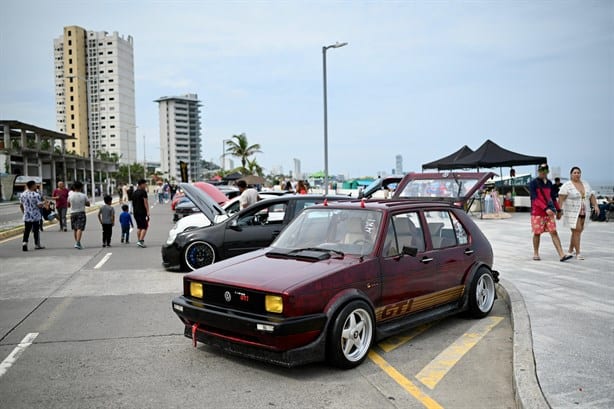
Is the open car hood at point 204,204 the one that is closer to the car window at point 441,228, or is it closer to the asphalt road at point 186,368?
the asphalt road at point 186,368

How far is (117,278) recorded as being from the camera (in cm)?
949

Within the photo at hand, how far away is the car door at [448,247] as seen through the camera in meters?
5.93

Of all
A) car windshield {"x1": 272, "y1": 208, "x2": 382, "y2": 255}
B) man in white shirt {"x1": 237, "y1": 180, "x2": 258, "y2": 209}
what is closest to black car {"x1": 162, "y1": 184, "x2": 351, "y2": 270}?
man in white shirt {"x1": 237, "y1": 180, "x2": 258, "y2": 209}

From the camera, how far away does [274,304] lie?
4.48 meters

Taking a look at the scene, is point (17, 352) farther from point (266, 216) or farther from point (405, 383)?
point (266, 216)

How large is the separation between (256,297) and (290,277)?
343mm

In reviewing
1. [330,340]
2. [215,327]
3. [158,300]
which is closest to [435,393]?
[330,340]

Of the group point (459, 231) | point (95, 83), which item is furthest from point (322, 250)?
point (95, 83)

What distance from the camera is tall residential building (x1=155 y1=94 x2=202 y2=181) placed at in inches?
6718

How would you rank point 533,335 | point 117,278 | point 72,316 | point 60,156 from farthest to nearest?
point 60,156 → point 117,278 → point 72,316 → point 533,335

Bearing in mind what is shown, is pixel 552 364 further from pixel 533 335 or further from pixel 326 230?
pixel 326 230

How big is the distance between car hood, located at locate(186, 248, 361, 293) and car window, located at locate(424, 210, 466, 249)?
1.35 metres

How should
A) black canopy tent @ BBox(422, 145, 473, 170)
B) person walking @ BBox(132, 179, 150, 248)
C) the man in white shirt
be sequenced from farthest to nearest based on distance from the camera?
black canopy tent @ BBox(422, 145, 473, 170) → person walking @ BBox(132, 179, 150, 248) → the man in white shirt

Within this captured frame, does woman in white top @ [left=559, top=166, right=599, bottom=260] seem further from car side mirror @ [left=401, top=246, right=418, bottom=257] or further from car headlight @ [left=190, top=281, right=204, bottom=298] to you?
car headlight @ [left=190, top=281, right=204, bottom=298]
